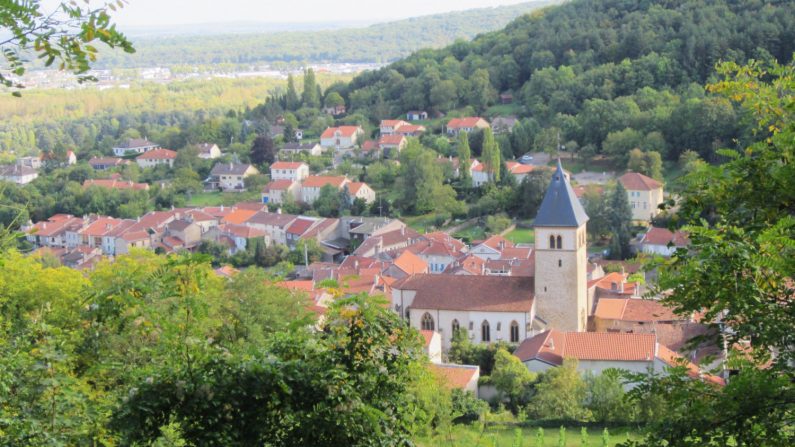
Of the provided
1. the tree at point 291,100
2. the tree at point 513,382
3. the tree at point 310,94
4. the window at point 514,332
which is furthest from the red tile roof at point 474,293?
the tree at point 291,100

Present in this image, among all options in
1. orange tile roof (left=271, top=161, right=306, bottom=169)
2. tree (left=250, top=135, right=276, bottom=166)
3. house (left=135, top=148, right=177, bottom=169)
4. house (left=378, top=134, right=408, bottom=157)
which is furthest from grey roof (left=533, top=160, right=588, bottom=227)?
house (left=135, top=148, right=177, bottom=169)

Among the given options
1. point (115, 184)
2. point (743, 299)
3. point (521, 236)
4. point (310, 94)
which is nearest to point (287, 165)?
point (115, 184)

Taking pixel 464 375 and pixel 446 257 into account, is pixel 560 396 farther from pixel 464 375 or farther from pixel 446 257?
pixel 446 257

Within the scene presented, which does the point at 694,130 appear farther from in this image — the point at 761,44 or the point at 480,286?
the point at 480,286

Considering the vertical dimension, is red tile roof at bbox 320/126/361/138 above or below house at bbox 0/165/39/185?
above

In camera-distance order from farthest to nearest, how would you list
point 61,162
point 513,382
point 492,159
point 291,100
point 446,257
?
point 291,100 < point 61,162 < point 492,159 < point 446,257 < point 513,382

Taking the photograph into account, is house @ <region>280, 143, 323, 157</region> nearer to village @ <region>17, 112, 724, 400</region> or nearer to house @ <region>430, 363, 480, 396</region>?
village @ <region>17, 112, 724, 400</region>

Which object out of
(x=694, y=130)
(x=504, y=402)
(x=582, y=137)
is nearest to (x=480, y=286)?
(x=504, y=402)
